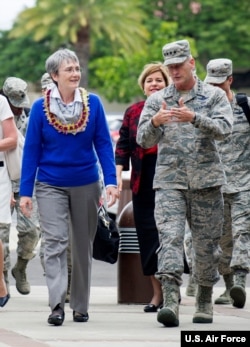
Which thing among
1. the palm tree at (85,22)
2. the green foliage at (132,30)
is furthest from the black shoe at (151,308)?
the palm tree at (85,22)

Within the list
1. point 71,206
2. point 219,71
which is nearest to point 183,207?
point 71,206

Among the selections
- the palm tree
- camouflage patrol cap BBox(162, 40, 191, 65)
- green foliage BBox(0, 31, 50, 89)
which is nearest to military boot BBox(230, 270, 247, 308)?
camouflage patrol cap BBox(162, 40, 191, 65)

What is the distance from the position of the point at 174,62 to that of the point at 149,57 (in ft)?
167

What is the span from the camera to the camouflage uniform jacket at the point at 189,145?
31.1 feet

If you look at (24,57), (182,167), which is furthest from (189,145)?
(24,57)

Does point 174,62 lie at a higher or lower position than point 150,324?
higher

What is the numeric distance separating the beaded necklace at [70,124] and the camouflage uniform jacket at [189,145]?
18.4 inches

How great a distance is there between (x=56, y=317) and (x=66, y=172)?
3.27 feet

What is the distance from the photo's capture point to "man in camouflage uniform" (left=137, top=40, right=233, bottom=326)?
30.9 feet

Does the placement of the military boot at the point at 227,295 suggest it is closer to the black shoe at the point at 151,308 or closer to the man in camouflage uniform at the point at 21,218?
the black shoe at the point at 151,308

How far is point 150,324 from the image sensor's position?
9688mm

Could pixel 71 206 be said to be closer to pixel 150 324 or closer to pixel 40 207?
pixel 40 207

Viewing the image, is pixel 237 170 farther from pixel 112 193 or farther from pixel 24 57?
pixel 24 57

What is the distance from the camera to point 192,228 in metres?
9.71
